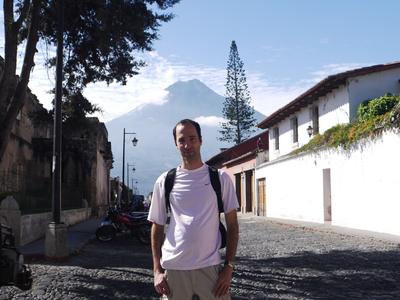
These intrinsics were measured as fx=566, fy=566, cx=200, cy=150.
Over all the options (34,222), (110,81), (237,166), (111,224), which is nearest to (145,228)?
(111,224)

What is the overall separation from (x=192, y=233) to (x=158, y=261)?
12.6 inches

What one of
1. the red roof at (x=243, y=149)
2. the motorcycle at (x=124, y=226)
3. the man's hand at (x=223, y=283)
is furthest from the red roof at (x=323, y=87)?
the man's hand at (x=223, y=283)

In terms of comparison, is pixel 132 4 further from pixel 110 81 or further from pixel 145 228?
pixel 145 228

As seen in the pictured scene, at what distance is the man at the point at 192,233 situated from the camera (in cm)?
346

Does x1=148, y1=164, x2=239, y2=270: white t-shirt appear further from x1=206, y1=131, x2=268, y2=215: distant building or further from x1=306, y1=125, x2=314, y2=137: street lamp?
x1=206, y1=131, x2=268, y2=215: distant building

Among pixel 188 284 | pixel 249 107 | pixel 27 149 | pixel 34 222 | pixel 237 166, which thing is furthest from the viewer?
pixel 249 107

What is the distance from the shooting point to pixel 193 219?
348 centimetres

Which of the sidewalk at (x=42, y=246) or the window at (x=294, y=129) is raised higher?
the window at (x=294, y=129)

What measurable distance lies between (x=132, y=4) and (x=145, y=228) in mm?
6490

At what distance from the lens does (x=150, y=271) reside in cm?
1000

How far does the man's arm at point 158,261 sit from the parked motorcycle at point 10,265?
11.3ft

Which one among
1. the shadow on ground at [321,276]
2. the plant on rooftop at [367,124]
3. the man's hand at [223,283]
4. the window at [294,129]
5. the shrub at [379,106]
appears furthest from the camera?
the window at [294,129]

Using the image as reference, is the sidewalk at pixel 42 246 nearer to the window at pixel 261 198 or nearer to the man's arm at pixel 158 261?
the man's arm at pixel 158 261

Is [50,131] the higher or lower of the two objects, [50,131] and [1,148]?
the higher
